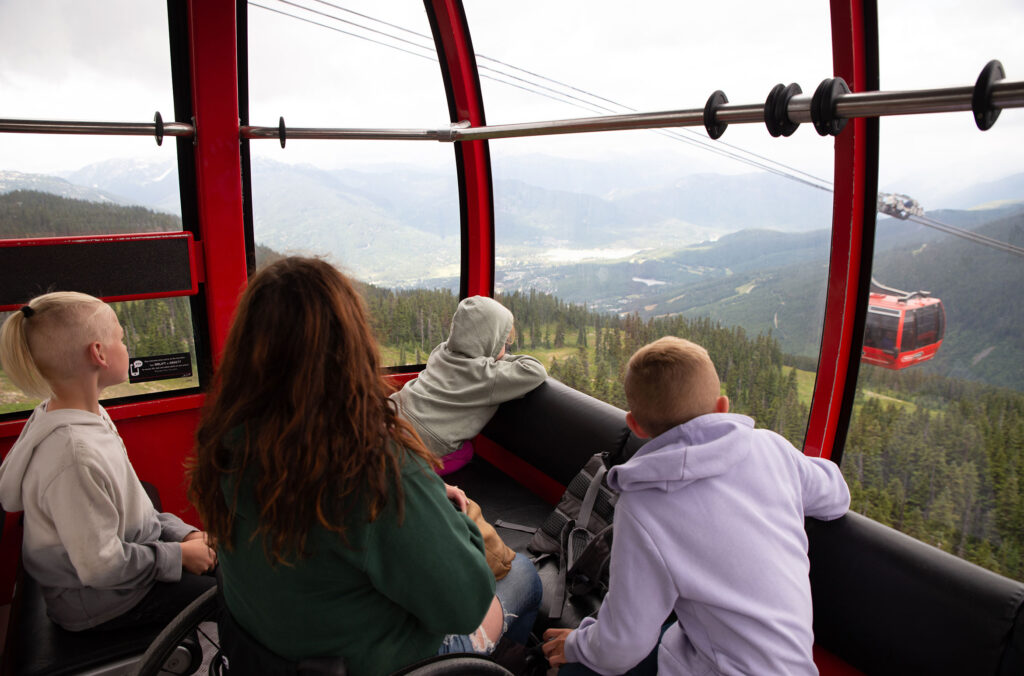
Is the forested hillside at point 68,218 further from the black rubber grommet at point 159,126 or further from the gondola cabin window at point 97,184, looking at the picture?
the black rubber grommet at point 159,126

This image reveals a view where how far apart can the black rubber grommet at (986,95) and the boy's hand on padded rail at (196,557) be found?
6.72ft

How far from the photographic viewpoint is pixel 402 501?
3.45 feet

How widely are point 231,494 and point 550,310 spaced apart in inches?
102

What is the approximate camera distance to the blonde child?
152 cm

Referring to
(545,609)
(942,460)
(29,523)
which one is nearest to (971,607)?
(942,460)

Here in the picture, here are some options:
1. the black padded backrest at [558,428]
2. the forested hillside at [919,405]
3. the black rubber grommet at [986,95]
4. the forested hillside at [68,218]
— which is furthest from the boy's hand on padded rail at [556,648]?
the forested hillside at [68,218]

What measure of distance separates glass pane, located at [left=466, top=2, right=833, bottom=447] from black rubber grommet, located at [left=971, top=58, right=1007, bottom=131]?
0.95 m

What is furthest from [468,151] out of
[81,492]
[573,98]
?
[81,492]

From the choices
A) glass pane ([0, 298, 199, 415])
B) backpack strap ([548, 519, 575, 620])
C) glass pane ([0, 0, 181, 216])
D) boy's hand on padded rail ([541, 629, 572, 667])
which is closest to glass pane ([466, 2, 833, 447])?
backpack strap ([548, 519, 575, 620])

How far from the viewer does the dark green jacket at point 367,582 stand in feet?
3.47

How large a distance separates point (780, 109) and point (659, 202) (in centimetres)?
158

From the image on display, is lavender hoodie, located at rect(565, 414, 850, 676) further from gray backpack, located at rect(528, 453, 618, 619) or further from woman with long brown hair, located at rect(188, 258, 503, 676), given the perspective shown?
gray backpack, located at rect(528, 453, 618, 619)

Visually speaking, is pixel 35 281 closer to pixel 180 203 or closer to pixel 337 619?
pixel 180 203

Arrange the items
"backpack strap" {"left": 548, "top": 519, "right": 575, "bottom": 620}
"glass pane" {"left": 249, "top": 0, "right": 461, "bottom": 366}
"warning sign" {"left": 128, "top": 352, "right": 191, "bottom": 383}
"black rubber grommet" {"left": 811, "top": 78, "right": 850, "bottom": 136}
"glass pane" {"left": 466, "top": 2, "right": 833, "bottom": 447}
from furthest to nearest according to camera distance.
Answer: "glass pane" {"left": 249, "top": 0, "right": 461, "bottom": 366}
"warning sign" {"left": 128, "top": 352, "right": 191, "bottom": 383}
"glass pane" {"left": 466, "top": 2, "right": 833, "bottom": 447}
"backpack strap" {"left": 548, "top": 519, "right": 575, "bottom": 620}
"black rubber grommet" {"left": 811, "top": 78, "right": 850, "bottom": 136}
